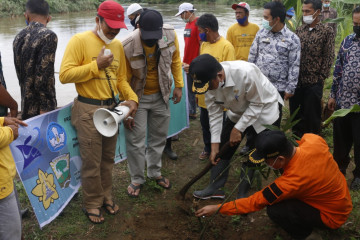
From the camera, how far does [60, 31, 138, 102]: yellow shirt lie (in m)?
2.63

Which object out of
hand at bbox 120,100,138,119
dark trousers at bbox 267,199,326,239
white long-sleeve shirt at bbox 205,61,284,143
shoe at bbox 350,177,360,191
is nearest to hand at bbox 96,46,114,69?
hand at bbox 120,100,138,119

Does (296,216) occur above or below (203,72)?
below

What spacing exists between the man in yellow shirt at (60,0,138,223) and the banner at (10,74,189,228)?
0.16 metres

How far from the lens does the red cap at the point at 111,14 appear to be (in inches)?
104

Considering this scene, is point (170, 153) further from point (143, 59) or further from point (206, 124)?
point (143, 59)

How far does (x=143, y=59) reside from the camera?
3.20 metres

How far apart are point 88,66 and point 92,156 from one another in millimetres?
756

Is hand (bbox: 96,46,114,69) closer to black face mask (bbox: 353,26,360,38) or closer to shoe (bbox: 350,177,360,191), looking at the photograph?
black face mask (bbox: 353,26,360,38)

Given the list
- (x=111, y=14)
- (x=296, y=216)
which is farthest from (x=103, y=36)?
(x=296, y=216)

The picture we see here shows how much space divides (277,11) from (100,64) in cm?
212

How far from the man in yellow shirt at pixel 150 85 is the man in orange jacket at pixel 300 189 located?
1.13 meters

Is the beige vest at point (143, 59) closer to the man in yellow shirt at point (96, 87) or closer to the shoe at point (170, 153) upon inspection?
the man in yellow shirt at point (96, 87)

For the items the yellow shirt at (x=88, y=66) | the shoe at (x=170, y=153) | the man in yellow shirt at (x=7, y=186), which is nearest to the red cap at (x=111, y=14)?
the yellow shirt at (x=88, y=66)

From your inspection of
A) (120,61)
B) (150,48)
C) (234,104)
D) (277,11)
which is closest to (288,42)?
(277,11)
